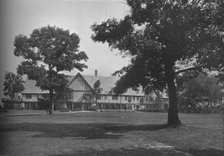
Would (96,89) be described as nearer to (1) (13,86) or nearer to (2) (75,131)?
(1) (13,86)

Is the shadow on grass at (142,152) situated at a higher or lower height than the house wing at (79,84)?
lower

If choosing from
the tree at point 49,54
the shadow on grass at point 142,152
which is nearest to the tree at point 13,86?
the tree at point 49,54

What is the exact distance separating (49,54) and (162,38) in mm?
40284

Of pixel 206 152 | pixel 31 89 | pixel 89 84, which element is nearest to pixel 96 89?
pixel 89 84

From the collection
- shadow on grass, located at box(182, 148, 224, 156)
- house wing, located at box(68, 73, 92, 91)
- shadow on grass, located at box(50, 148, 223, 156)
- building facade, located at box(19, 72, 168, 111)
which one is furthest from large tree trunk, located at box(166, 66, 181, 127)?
house wing, located at box(68, 73, 92, 91)

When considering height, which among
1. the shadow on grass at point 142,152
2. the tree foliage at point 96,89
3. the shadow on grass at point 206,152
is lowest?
the shadow on grass at point 206,152

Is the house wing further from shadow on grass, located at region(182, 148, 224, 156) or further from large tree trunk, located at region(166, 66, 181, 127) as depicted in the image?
shadow on grass, located at region(182, 148, 224, 156)

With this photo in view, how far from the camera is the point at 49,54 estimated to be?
64312 mm

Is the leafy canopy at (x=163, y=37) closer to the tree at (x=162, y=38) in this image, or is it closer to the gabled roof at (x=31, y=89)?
the tree at (x=162, y=38)

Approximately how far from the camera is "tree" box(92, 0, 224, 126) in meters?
16.2

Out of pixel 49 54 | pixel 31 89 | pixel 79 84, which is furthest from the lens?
pixel 31 89

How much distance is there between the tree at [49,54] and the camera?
63.9 meters

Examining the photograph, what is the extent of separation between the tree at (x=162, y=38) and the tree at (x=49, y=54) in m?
34.5

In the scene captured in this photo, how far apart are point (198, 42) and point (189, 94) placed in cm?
7394
